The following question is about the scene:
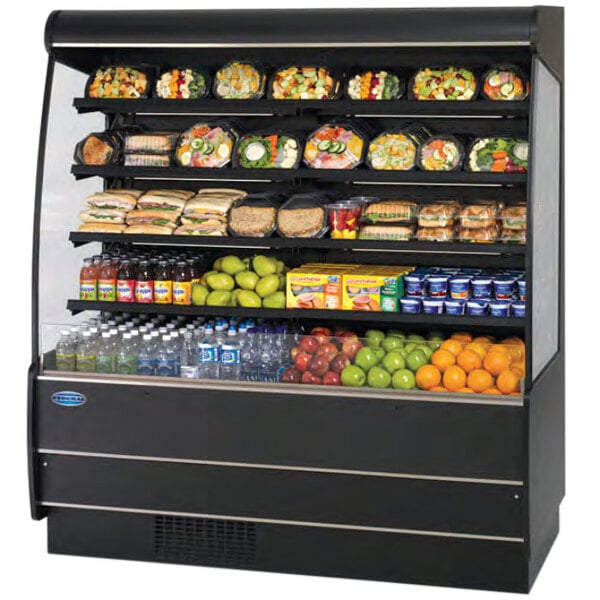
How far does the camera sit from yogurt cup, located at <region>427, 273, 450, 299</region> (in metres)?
6.81

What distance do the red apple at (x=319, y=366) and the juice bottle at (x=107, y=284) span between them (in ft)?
3.63

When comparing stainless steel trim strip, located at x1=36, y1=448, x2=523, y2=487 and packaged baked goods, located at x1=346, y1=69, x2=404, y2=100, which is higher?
packaged baked goods, located at x1=346, y1=69, x2=404, y2=100

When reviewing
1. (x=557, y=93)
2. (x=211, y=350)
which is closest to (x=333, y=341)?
(x=211, y=350)

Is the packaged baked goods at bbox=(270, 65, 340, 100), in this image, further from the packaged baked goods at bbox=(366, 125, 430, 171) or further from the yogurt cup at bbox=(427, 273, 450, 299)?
the yogurt cup at bbox=(427, 273, 450, 299)

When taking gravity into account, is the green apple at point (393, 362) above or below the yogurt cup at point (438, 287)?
below

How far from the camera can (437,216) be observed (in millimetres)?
6801

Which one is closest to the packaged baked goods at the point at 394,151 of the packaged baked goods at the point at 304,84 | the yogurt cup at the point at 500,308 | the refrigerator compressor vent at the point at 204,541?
the packaged baked goods at the point at 304,84

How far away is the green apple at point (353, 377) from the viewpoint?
6527mm

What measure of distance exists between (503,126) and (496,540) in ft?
6.54

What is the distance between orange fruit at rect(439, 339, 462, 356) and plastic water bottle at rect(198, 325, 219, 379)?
1035mm

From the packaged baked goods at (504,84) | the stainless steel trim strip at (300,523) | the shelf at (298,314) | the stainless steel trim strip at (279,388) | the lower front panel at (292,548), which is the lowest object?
the lower front panel at (292,548)

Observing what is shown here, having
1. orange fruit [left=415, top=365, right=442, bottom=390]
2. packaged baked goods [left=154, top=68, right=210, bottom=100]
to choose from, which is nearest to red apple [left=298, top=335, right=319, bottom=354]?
orange fruit [left=415, top=365, right=442, bottom=390]

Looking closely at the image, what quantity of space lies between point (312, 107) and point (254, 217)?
59 centimetres

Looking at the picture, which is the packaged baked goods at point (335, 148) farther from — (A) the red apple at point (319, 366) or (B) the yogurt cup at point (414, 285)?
(A) the red apple at point (319, 366)
